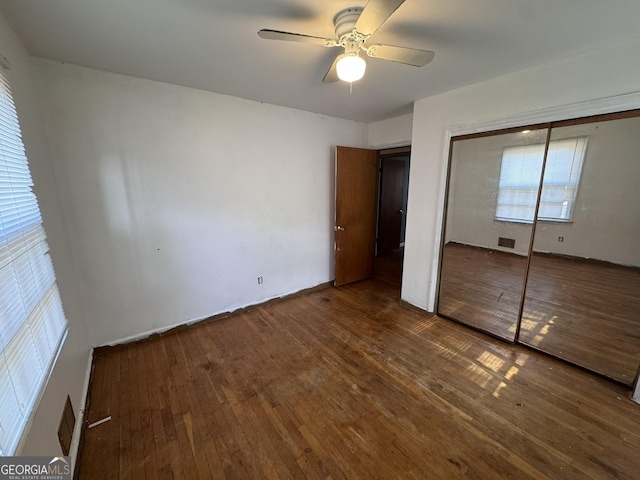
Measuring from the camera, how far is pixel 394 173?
543 centimetres

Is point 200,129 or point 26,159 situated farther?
point 200,129

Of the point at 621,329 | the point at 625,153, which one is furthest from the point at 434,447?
the point at 625,153

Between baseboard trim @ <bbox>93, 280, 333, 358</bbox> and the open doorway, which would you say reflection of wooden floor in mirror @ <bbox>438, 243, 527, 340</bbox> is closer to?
the open doorway

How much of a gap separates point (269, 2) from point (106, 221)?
217 cm

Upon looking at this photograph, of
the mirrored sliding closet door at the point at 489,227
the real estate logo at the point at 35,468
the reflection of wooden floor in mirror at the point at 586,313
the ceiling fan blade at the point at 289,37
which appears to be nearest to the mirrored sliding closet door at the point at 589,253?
the reflection of wooden floor in mirror at the point at 586,313

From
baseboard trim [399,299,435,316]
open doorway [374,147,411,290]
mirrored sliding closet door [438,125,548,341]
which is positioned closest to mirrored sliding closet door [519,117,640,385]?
mirrored sliding closet door [438,125,548,341]

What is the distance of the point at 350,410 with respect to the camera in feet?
5.70

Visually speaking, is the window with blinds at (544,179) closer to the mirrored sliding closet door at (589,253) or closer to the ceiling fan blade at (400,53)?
the mirrored sliding closet door at (589,253)

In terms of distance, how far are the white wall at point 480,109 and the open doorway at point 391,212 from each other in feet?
5.83

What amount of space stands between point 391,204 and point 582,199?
134 inches

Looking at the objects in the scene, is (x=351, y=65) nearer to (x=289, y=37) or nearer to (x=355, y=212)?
(x=289, y=37)

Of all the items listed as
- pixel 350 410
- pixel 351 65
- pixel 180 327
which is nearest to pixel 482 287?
pixel 350 410

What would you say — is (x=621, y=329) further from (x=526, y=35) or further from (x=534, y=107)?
(x=526, y=35)

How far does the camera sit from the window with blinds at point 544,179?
2152mm
